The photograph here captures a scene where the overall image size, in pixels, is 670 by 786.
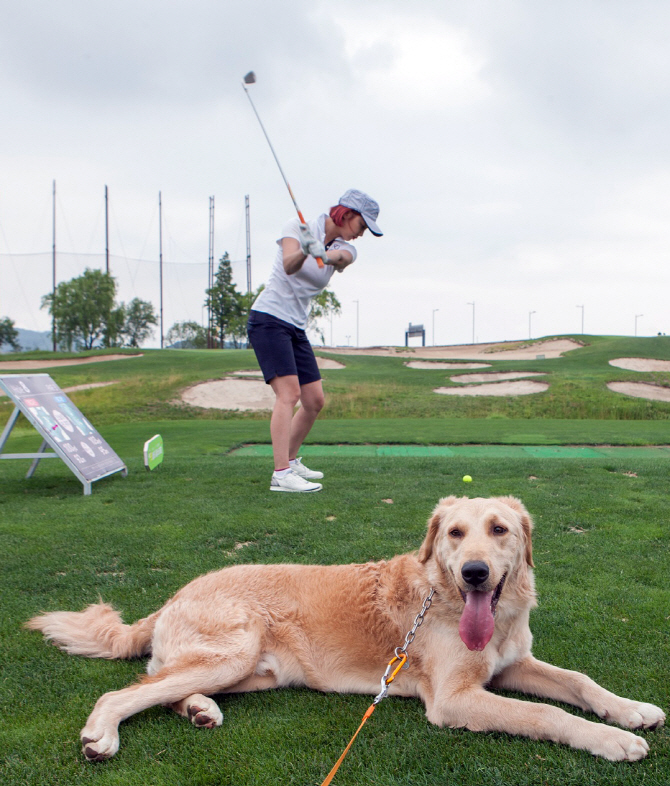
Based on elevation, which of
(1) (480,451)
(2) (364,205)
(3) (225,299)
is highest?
(3) (225,299)

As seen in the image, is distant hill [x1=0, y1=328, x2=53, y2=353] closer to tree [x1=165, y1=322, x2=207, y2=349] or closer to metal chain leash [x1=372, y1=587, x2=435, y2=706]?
tree [x1=165, y1=322, x2=207, y2=349]

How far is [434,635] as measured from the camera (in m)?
2.77

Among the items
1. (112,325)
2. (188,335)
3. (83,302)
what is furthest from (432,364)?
(188,335)

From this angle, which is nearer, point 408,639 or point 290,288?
point 408,639

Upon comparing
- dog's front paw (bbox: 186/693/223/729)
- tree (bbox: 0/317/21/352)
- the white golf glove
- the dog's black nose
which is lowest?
dog's front paw (bbox: 186/693/223/729)

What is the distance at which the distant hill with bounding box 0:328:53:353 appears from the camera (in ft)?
204

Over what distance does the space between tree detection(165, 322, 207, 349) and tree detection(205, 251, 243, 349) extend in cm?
1073

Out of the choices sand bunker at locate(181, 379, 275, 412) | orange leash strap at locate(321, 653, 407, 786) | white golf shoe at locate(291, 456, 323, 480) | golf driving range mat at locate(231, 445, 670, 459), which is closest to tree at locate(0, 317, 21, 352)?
sand bunker at locate(181, 379, 275, 412)

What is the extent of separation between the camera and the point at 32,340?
2724 inches

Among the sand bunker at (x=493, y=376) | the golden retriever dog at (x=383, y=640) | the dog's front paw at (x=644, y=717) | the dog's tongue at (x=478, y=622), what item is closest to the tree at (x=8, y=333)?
the sand bunker at (x=493, y=376)

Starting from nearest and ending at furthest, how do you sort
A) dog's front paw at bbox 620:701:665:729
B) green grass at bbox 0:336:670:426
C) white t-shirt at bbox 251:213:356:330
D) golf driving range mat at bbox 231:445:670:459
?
dog's front paw at bbox 620:701:665:729, white t-shirt at bbox 251:213:356:330, golf driving range mat at bbox 231:445:670:459, green grass at bbox 0:336:670:426

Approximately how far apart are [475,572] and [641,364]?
30084mm

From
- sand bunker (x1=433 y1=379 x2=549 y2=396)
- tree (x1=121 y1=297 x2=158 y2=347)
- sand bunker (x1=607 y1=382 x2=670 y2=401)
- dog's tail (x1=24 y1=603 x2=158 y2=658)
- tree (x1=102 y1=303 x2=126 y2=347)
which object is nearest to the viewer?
dog's tail (x1=24 y1=603 x2=158 y2=658)

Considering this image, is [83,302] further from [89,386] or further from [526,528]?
[526,528]
